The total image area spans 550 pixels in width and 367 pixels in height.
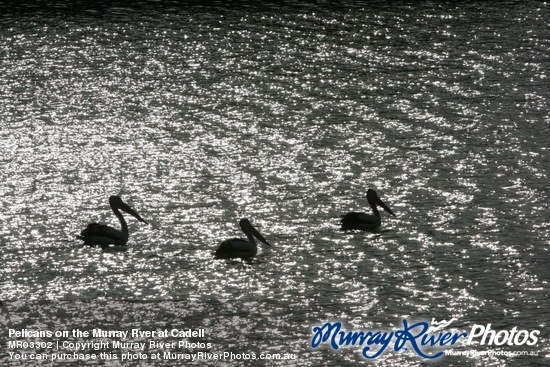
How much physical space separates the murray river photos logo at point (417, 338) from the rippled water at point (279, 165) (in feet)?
1.58

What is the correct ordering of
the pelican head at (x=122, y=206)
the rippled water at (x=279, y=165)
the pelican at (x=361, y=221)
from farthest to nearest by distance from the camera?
the pelican head at (x=122, y=206), the pelican at (x=361, y=221), the rippled water at (x=279, y=165)

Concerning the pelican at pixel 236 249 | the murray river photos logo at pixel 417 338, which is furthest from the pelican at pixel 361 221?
the murray river photos logo at pixel 417 338

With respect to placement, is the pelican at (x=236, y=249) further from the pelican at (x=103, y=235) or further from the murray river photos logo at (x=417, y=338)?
the murray river photos logo at (x=417, y=338)

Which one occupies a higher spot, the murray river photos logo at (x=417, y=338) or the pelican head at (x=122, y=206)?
the pelican head at (x=122, y=206)

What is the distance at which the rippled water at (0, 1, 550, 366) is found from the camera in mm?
32688

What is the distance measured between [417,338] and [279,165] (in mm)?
16323

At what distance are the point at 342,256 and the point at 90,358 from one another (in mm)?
9817

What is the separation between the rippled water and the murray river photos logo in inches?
18.9

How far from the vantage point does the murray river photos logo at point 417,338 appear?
29.7 m

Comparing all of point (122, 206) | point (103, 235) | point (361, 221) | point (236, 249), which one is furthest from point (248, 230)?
point (122, 206)

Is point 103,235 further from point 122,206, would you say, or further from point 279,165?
point 279,165

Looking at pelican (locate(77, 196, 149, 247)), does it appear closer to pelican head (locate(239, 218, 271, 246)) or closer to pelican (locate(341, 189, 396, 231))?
pelican head (locate(239, 218, 271, 246))

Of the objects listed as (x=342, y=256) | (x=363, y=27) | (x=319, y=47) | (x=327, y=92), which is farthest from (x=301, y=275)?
(x=363, y=27)

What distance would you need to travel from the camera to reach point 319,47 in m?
64.1
